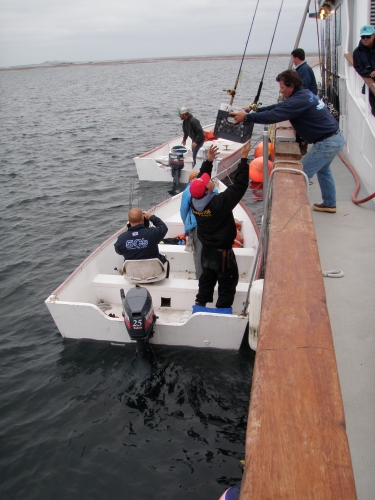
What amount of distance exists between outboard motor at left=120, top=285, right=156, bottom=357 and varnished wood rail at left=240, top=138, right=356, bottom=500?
2624 millimetres

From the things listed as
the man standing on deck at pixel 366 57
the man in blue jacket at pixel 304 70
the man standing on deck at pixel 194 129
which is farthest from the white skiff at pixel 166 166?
the man standing on deck at pixel 366 57

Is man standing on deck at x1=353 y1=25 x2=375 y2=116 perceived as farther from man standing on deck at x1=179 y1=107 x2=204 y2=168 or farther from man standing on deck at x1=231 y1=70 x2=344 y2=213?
man standing on deck at x1=179 y1=107 x2=204 y2=168

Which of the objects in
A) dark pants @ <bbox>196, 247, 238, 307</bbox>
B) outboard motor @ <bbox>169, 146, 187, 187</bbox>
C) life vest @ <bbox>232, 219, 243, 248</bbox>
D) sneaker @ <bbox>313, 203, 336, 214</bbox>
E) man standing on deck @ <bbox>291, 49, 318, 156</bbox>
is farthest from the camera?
outboard motor @ <bbox>169, 146, 187, 187</bbox>

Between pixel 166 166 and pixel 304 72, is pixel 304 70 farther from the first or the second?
pixel 166 166

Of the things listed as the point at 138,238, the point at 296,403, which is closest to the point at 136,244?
the point at 138,238

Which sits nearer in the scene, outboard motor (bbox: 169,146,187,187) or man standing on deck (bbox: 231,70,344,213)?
man standing on deck (bbox: 231,70,344,213)

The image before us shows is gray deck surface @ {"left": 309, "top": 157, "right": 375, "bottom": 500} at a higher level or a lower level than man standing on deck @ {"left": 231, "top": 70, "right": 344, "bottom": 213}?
lower

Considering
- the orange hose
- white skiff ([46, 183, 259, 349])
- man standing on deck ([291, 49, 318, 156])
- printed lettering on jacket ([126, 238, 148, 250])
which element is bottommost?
white skiff ([46, 183, 259, 349])

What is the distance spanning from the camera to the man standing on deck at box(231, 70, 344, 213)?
444 centimetres

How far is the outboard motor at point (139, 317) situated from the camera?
495 cm

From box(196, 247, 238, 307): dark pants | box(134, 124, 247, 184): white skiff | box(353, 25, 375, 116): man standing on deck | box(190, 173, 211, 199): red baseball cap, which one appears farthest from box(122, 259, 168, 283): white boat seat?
box(134, 124, 247, 184): white skiff

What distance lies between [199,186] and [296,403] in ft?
11.8

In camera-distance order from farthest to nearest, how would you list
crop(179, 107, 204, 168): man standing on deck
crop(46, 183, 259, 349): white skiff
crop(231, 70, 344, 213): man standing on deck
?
crop(179, 107, 204, 168): man standing on deck
crop(46, 183, 259, 349): white skiff
crop(231, 70, 344, 213): man standing on deck

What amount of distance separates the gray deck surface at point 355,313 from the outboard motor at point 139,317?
6.72 ft
